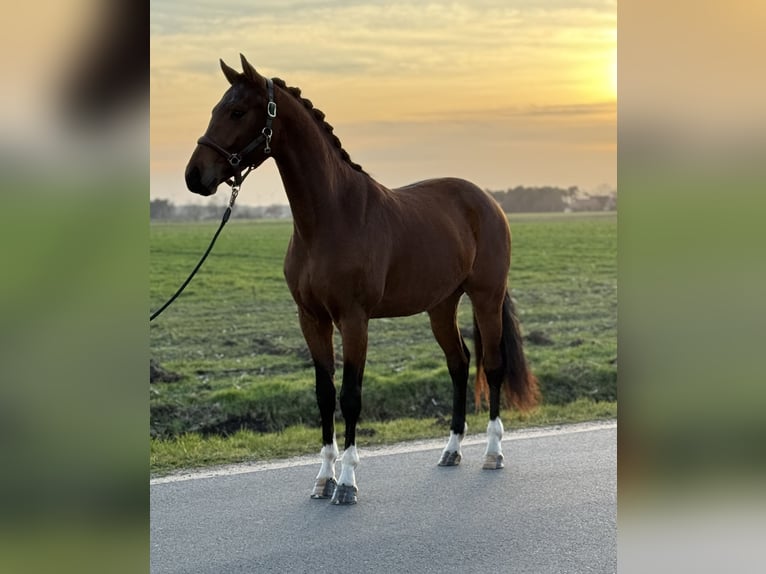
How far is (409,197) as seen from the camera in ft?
17.5

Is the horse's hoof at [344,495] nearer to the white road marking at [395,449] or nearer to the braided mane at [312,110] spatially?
the white road marking at [395,449]

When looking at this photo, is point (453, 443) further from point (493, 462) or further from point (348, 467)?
point (348, 467)

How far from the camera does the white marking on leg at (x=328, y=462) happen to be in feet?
15.6

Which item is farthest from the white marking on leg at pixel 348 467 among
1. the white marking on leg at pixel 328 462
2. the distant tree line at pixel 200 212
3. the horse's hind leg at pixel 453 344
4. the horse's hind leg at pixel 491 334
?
the distant tree line at pixel 200 212

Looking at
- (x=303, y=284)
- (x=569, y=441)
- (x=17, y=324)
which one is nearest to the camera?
(x=17, y=324)

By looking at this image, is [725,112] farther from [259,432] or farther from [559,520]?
[259,432]

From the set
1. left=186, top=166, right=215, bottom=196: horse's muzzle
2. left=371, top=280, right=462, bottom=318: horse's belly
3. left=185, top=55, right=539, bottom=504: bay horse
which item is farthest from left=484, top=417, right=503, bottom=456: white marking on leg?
left=186, top=166, right=215, bottom=196: horse's muzzle

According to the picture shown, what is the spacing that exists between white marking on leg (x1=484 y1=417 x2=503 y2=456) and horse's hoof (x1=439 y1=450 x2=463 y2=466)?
174 millimetres

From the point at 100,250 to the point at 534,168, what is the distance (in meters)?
22.8

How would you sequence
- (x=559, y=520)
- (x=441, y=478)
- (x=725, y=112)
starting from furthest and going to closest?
(x=441, y=478), (x=559, y=520), (x=725, y=112)

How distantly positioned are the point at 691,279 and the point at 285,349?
810 cm

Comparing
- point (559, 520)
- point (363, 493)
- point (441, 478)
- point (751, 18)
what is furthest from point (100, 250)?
point (441, 478)

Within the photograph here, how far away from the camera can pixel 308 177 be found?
15.3 ft

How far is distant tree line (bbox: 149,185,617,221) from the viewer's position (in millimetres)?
20578
